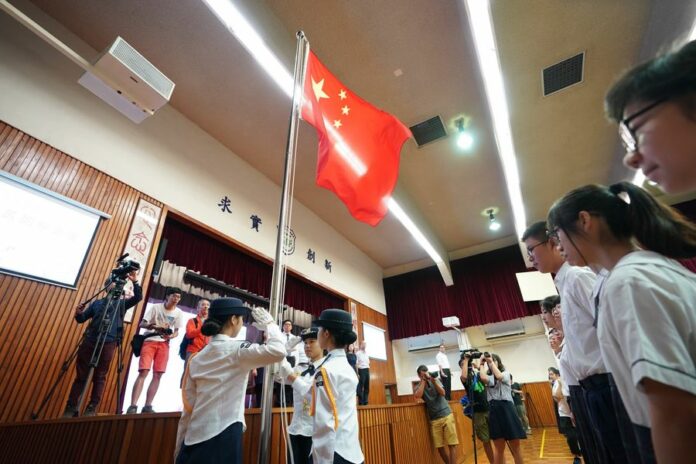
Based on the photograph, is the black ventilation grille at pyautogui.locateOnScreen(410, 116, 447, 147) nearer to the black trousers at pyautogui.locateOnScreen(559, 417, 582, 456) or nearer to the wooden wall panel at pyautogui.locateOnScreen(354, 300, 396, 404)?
the wooden wall panel at pyautogui.locateOnScreen(354, 300, 396, 404)

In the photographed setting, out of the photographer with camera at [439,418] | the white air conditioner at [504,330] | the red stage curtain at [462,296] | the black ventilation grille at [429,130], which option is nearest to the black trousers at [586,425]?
the photographer with camera at [439,418]

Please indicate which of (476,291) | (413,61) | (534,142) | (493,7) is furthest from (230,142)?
(476,291)

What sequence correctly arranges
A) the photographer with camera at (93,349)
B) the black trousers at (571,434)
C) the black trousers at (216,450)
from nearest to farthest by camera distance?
the black trousers at (216,450)
the photographer with camera at (93,349)
the black trousers at (571,434)

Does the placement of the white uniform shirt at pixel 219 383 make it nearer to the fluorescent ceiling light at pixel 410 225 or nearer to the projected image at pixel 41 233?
the projected image at pixel 41 233

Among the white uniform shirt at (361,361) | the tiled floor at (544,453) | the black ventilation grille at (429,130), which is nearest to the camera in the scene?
the tiled floor at (544,453)

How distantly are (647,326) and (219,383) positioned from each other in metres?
1.56

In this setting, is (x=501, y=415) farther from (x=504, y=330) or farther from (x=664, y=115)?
(x=504, y=330)

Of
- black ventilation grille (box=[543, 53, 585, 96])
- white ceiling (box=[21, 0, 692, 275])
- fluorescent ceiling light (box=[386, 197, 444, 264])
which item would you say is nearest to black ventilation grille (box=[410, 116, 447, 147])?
white ceiling (box=[21, 0, 692, 275])

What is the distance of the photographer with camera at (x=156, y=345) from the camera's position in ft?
10.2

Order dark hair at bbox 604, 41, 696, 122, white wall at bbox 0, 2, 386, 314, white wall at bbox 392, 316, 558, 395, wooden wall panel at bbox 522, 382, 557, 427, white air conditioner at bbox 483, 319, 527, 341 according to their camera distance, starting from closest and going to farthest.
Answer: dark hair at bbox 604, 41, 696, 122, white wall at bbox 0, 2, 386, 314, wooden wall panel at bbox 522, 382, 557, 427, white wall at bbox 392, 316, 558, 395, white air conditioner at bbox 483, 319, 527, 341

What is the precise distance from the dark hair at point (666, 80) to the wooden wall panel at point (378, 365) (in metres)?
6.66

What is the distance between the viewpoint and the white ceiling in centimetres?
332

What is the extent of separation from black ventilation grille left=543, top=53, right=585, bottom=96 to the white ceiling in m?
0.09

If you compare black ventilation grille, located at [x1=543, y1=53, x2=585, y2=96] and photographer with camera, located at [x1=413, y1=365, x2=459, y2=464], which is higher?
black ventilation grille, located at [x1=543, y1=53, x2=585, y2=96]
